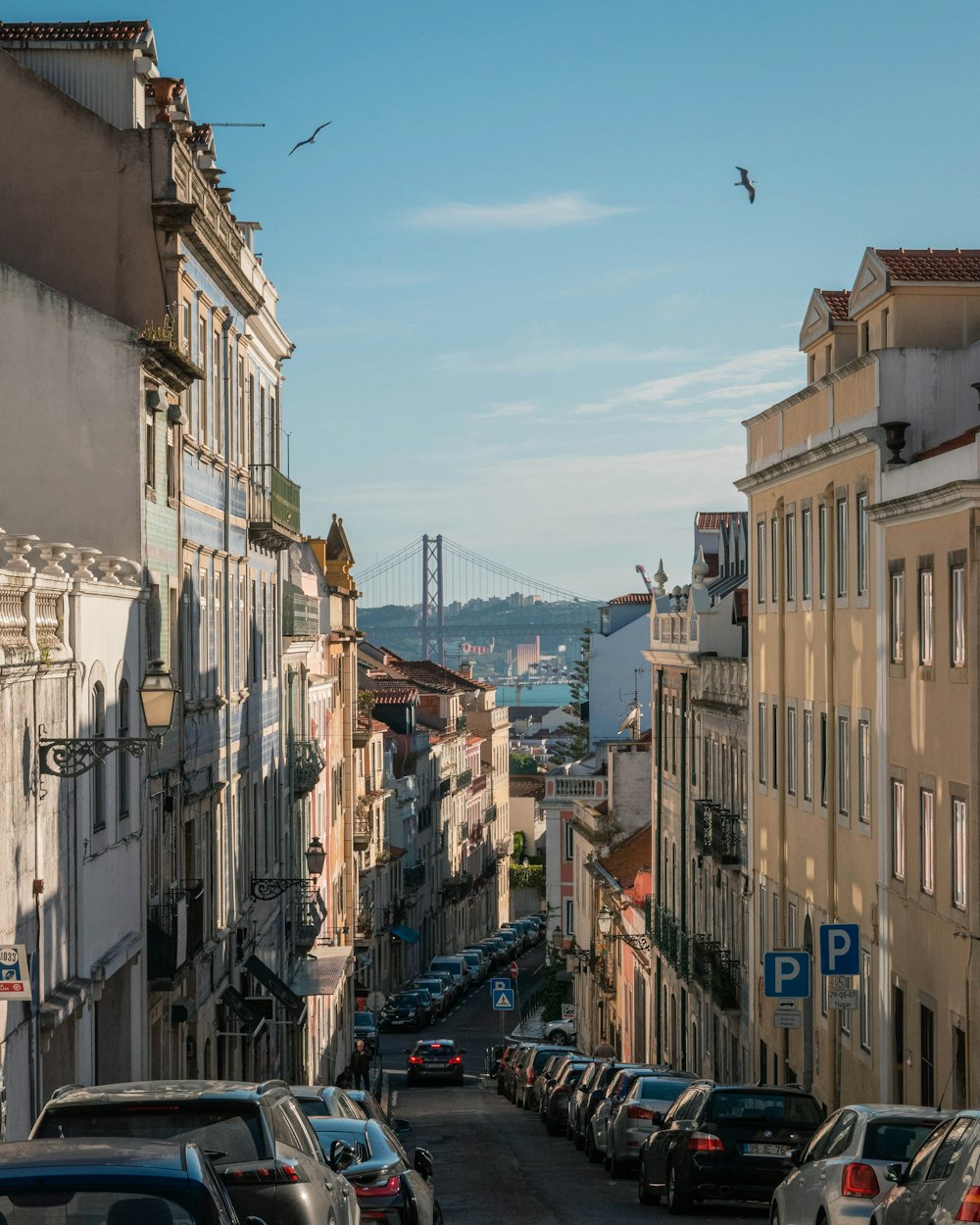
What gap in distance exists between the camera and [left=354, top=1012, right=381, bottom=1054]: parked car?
64700 mm

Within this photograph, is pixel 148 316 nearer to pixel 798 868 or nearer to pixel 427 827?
pixel 798 868

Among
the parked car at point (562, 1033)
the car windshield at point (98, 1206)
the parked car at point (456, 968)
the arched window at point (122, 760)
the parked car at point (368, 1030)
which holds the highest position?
the arched window at point (122, 760)

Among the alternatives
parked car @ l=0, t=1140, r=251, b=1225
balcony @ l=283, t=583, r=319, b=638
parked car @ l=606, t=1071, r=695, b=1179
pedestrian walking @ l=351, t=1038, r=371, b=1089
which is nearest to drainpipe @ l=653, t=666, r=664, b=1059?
pedestrian walking @ l=351, t=1038, r=371, b=1089

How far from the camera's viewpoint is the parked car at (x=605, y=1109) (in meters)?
29.1

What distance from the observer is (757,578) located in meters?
39.6

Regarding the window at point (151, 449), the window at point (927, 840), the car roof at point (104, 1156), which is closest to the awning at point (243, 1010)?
the window at point (151, 449)

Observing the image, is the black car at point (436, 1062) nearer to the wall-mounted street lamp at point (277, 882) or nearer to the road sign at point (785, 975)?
the wall-mounted street lamp at point (277, 882)

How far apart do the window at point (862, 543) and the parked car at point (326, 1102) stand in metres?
15.1

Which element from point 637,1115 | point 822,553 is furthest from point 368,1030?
point 637,1115

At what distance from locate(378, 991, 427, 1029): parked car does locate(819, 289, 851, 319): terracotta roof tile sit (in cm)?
5171

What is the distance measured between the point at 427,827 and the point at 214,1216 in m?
99.2

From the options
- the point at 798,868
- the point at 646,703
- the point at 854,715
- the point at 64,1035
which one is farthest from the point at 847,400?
the point at 646,703

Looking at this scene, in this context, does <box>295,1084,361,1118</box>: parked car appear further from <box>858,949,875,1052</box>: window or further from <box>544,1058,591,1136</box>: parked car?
<box>544,1058,591,1136</box>: parked car

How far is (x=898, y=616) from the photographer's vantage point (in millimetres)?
28172
